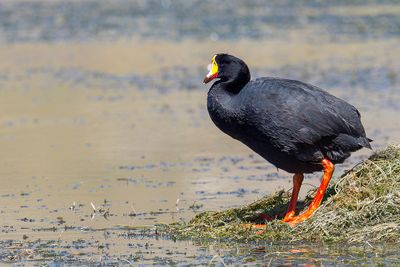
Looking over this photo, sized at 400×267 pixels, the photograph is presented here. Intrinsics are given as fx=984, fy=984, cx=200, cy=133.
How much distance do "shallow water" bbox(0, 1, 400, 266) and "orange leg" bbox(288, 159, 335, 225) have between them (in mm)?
553

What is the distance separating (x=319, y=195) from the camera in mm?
8055

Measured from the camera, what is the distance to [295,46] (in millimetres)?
23734

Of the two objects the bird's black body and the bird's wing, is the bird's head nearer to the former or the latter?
the bird's black body

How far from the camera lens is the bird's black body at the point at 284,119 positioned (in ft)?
25.6

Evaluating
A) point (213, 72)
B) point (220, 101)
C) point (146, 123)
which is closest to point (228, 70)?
point (213, 72)

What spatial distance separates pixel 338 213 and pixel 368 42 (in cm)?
1693

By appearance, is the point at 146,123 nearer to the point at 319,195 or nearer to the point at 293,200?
the point at 293,200

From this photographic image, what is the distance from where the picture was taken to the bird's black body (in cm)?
780

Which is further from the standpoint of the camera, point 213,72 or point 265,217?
point 265,217

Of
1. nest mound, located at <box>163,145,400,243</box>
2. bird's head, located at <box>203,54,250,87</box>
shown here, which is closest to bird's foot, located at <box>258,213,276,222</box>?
nest mound, located at <box>163,145,400,243</box>

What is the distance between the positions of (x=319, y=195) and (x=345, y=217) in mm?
400

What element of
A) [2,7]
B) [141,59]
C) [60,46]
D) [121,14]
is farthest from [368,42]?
[2,7]

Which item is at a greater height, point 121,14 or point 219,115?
point 121,14

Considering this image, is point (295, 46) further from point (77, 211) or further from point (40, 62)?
point (77, 211)
